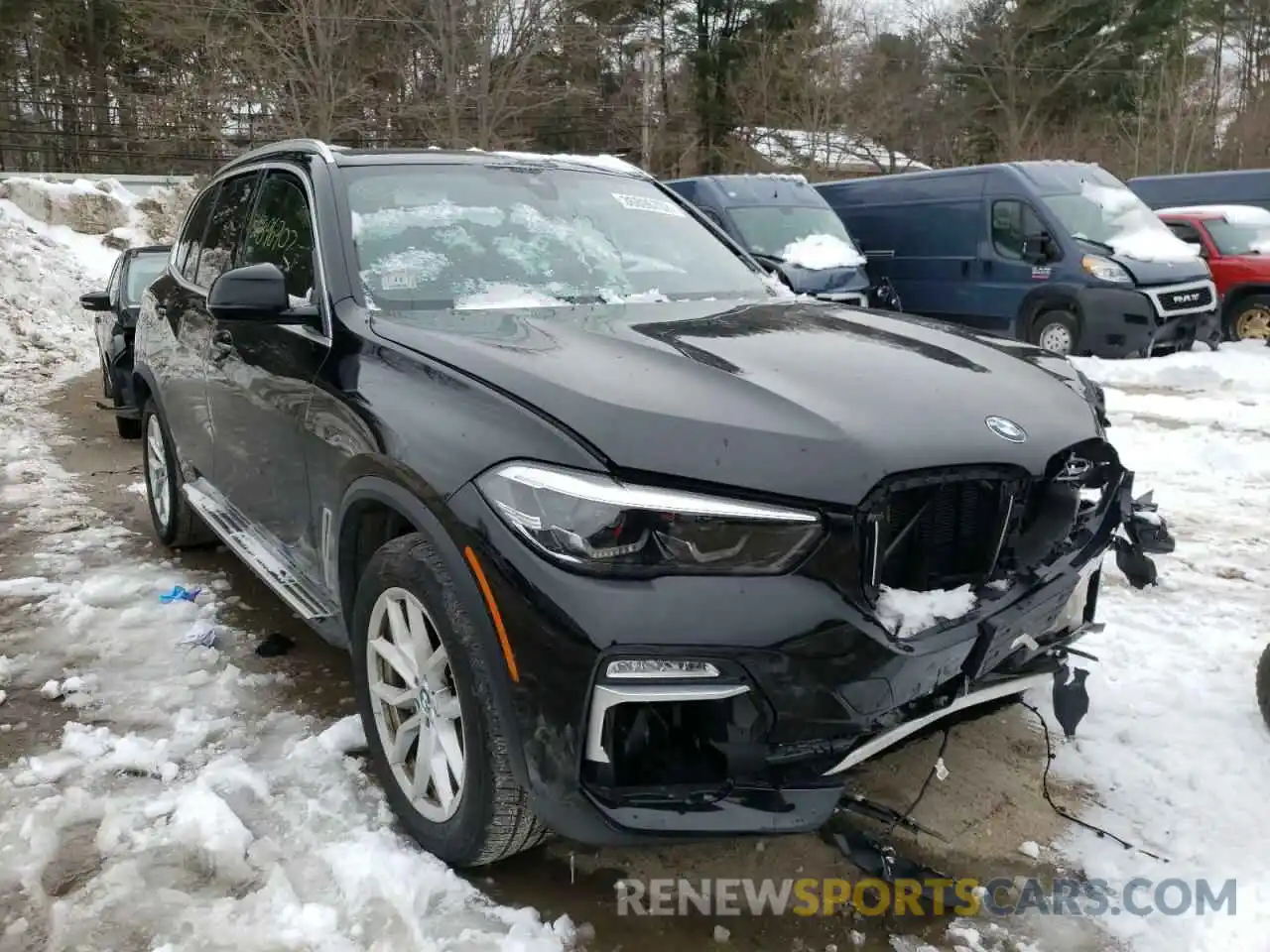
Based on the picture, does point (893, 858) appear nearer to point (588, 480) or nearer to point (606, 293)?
point (588, 480)

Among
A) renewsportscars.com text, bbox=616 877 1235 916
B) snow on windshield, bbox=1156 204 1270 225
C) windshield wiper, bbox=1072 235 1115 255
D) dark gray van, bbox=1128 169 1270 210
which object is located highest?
dark gray van, bbox=1128 169 1270 210

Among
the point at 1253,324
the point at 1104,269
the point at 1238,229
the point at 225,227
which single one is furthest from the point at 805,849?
the point at 1238,229

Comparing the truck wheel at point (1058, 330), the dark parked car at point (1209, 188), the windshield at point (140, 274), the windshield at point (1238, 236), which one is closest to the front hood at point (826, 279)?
the truck wheel at point (1058, 330)

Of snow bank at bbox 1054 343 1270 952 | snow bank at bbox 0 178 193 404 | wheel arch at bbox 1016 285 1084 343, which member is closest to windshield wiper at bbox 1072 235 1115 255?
wheel arch at bbox 1016 285 1084 343

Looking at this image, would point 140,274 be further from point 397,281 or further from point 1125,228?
point 1125,228

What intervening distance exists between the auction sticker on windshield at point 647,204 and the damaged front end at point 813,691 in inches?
80.4

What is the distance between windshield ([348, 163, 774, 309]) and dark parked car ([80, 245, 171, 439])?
197 inches

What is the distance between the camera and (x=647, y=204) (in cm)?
393

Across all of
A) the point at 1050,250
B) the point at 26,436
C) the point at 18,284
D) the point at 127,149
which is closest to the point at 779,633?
the point at 26,436

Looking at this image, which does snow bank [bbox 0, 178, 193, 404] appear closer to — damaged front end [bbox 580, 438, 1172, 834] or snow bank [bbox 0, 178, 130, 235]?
snow bank [bbox 0, 178, 130, 235]

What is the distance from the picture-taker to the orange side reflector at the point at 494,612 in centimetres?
210

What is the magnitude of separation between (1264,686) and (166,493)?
4828 mm

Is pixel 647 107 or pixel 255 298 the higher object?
pixel 647 107

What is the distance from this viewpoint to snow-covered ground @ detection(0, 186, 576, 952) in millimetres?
2340
